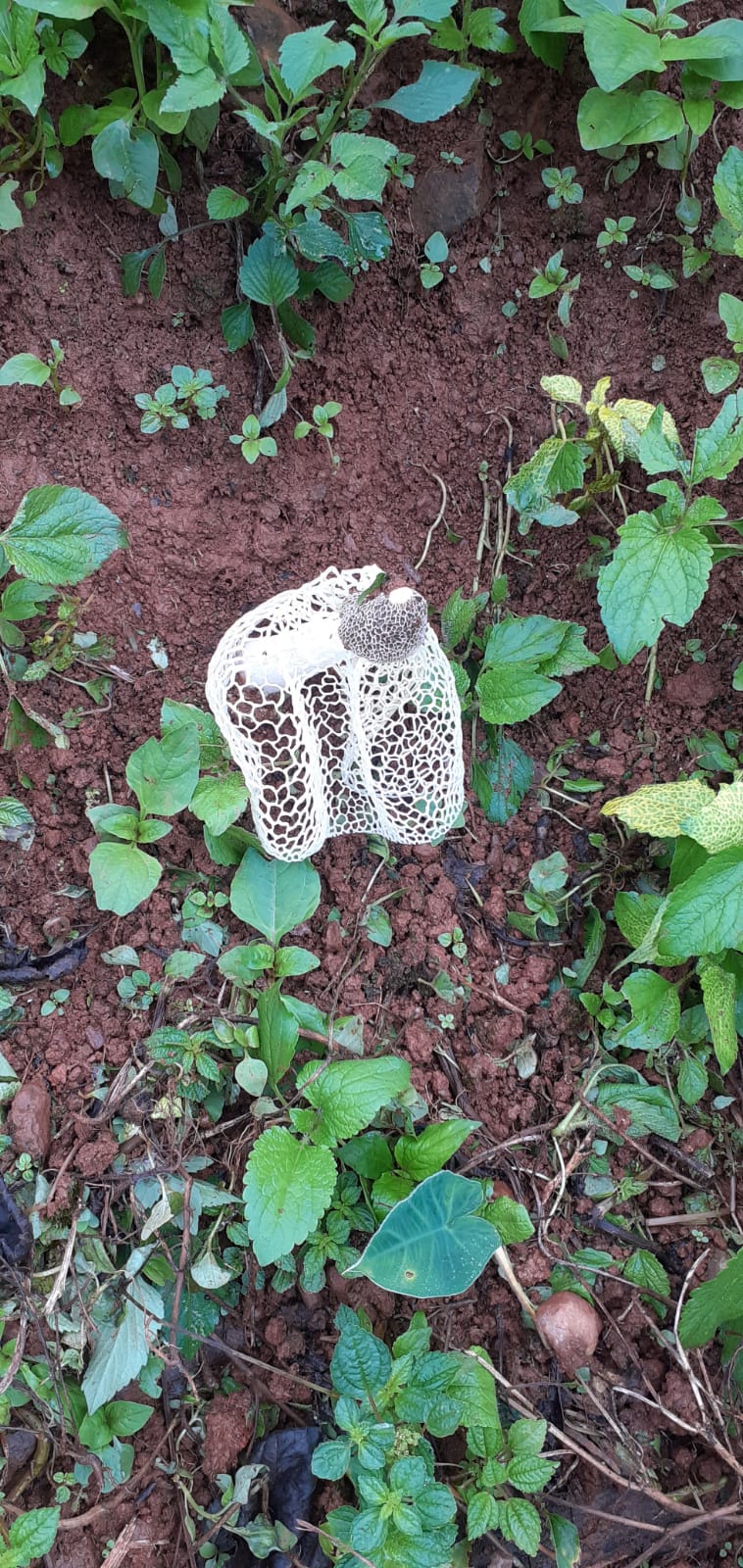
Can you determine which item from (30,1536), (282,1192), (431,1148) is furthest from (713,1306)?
(30,1536)

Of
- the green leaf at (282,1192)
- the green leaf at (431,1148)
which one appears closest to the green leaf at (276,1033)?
the green leaf at (282,1192)

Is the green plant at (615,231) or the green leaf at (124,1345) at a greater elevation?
the green plant at (615,231)

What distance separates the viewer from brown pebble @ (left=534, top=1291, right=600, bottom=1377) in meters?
1.83

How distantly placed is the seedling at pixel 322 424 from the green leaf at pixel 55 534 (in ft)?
1.90

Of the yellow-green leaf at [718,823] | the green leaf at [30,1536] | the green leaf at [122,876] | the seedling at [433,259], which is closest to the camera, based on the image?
the green leaf at [30,1536]

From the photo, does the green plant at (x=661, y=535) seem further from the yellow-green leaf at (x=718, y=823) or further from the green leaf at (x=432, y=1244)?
the green leaf at (x=432, y=1244)

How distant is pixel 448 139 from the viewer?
2326mm

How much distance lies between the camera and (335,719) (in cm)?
204

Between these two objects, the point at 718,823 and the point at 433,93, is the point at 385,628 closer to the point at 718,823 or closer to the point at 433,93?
the point at 718,823

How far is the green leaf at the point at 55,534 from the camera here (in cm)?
180

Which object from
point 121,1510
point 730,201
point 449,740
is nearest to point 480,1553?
point 121,1510

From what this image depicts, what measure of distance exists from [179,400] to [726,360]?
4.05 ft

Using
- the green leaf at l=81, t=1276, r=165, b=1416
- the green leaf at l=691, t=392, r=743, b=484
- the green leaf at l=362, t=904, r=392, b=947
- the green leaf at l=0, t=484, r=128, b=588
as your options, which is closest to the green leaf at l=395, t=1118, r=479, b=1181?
the green leaf at l=362, t=904, r=392, b=947

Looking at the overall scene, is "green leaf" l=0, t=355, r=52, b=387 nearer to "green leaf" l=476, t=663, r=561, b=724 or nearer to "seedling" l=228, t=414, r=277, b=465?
"seedling" l=228, t=414, r=277, b=465
